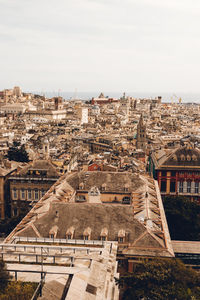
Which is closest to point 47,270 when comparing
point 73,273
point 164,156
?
point 73,273

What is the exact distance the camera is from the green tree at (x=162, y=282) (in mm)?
28875

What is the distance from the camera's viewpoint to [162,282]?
98.4ft

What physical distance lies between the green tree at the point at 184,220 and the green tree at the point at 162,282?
23.3 m

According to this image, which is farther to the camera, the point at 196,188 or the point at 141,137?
the point at 141,137

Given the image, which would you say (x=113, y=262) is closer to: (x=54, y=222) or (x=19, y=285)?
(x=19, y=285)

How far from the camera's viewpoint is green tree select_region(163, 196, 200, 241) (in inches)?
2175

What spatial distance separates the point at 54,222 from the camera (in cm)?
4119

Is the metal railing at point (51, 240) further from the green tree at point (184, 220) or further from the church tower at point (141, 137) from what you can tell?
the church tower at point (141, 137)

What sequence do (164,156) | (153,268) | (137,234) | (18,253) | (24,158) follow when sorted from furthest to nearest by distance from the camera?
(24,158), (164,156), (137,234), (153,268), (18,253)

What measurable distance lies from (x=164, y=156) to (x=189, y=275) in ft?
149

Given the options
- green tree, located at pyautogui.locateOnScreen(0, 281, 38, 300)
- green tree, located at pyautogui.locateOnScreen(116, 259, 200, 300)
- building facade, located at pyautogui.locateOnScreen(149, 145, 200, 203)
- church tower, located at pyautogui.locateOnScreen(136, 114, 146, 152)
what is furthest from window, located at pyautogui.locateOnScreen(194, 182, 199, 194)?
church tower, located at pyautogui.locateOnScreen(136, 114, 146, 152)

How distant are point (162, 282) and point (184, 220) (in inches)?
1076

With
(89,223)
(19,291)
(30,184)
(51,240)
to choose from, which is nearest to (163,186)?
(30,184)

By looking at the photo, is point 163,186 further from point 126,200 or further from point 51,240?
point 51,240
